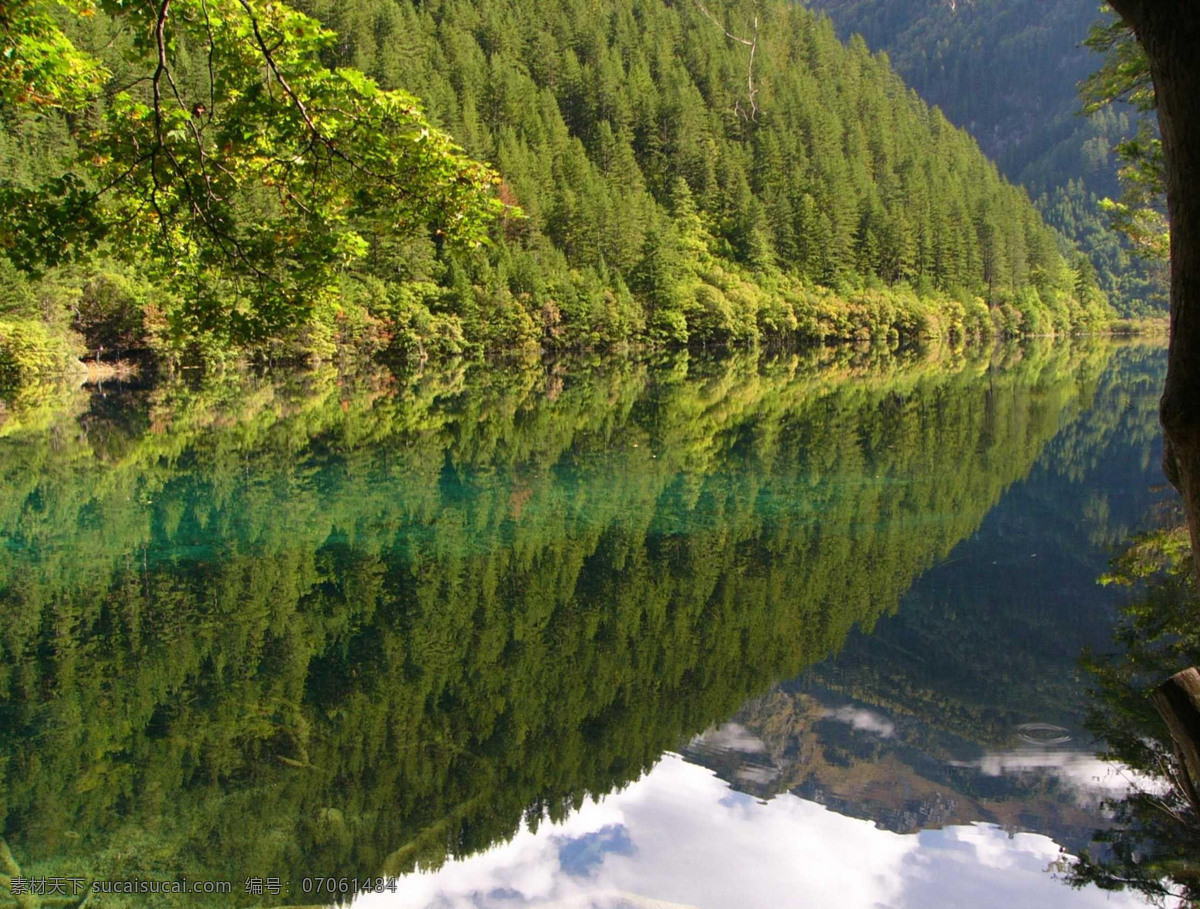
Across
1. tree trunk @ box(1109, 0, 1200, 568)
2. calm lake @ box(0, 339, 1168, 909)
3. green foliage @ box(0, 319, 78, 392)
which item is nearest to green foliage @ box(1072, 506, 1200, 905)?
calm lake @ box(0, 339, 1168, 909)

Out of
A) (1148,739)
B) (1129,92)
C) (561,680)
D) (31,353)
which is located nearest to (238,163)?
(561,680)

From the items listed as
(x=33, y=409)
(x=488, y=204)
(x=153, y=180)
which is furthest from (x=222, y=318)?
(x=33, y=409)

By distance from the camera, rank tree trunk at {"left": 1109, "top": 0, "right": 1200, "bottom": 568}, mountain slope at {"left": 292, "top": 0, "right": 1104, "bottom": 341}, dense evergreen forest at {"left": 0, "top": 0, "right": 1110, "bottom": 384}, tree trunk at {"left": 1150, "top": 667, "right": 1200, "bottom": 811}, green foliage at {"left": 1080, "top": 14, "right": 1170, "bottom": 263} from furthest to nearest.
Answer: mountain slope at {"left": 292, "top": 0, "right": 1104, "bottom": 341} < dense evergreen forest at {"left": 0, "top": 0, "right": 1110, "bottom": 384} < green foliage at {"left": 1080, "top": 14, "right": 1170, "bottom": 263} < tree trunk at {"left": 1150, "top": 667, "right": 1200, "bottom": 811} < tree trunk at {"left": 1109, "top": 0, "right": 1200, "bottom": 568}

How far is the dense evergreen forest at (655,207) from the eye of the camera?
69.1 meters

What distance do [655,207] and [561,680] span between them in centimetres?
9217

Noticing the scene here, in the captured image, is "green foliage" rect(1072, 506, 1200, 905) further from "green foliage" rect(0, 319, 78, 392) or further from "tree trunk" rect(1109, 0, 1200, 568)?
"green foliage" rect(0, 319, 78, 392)

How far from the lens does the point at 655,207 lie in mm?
98062

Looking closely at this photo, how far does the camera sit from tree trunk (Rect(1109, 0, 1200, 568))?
125 inches

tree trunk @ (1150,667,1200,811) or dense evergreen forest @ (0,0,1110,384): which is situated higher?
dense evergreen forest @ (0,0,1110,384)

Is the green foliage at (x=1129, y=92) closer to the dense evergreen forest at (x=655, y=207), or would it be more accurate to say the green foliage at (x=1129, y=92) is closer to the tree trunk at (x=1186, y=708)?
the tree trunk at (x=1186, y=708)

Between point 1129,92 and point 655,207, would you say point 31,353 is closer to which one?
point 1129,92

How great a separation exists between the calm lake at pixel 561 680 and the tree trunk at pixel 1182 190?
15.9 feet

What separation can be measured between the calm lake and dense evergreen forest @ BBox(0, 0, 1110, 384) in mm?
38070

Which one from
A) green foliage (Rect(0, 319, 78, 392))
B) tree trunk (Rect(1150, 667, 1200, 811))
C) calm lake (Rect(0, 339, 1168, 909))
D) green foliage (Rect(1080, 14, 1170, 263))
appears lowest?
calm lake (Rect(0, 339, 1168, 909))
